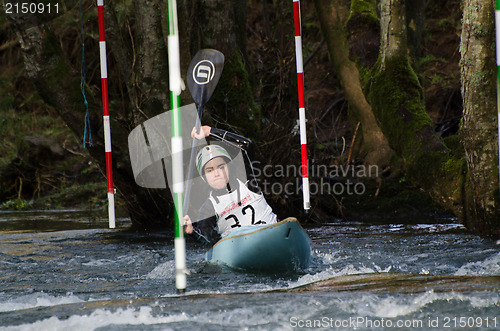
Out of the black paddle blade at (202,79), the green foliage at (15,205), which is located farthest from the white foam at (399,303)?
the green foliage at (15,205)

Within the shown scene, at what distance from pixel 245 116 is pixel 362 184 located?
7.23 feet

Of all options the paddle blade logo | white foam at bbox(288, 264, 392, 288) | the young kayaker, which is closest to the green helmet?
the young kayaker

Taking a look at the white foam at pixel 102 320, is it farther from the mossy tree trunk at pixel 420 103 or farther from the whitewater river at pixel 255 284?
the mossy tree trunk at pixel 420 103

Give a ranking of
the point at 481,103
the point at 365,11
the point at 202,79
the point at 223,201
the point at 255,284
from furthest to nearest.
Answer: the point at 365,11
the point at 202,79
the point at 481,103
the point at 223,201
the point at 255,284

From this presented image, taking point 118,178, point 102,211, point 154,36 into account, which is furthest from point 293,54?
point 102,211

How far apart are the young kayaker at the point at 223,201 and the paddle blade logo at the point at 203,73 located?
1.68 ft

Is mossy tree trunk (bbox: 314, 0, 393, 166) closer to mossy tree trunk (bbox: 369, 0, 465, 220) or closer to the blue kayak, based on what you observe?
mossy tree trunk (bbox: 369, 0, 465, 220)

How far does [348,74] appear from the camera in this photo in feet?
27.6

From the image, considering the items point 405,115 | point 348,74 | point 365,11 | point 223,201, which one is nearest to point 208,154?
point 223,201

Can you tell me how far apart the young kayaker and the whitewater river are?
0.34m

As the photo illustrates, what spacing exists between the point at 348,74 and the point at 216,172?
13.7 ft

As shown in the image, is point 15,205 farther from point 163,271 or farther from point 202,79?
point 163,271

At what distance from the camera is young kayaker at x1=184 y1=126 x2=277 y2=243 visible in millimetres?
4742

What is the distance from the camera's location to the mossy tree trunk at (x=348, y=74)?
8133 millimetres
